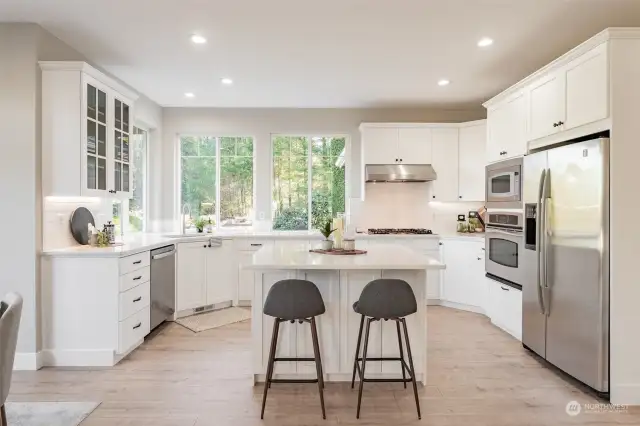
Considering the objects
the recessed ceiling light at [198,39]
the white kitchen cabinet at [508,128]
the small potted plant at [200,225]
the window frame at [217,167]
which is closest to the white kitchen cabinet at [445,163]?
the white kitchen cabinet at [508,128]

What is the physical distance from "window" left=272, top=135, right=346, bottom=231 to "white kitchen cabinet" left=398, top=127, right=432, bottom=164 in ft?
2.88

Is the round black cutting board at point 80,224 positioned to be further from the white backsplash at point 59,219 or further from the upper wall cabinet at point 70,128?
the upper wall cabinet at point 70,128

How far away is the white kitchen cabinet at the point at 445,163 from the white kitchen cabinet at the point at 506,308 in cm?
156

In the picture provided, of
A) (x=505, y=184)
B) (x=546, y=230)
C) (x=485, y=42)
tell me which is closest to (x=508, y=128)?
(x=505, y=184)

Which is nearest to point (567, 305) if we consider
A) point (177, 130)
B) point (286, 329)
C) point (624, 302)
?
point (624, 302)

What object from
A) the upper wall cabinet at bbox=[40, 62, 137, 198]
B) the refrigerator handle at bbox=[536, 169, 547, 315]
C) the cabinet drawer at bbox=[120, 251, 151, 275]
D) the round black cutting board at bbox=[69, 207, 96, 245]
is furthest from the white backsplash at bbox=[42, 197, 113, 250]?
the refrigerator handle at bbox=[536, 169, 547, 315]

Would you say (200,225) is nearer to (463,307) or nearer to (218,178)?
(218,178)

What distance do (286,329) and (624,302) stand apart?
2.25 m

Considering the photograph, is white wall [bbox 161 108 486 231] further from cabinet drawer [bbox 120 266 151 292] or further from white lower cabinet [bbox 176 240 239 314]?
cabinet drawer [bbox 120 266 151 292]

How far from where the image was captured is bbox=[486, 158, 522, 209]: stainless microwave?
3.74 metres

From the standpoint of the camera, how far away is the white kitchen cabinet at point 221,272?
5082 mm

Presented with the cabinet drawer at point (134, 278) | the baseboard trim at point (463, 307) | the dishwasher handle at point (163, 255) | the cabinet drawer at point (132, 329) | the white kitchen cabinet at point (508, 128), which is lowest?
the baseboard trim at point (463, 307)

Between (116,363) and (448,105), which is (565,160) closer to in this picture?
(448,105)

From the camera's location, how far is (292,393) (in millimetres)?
2811
